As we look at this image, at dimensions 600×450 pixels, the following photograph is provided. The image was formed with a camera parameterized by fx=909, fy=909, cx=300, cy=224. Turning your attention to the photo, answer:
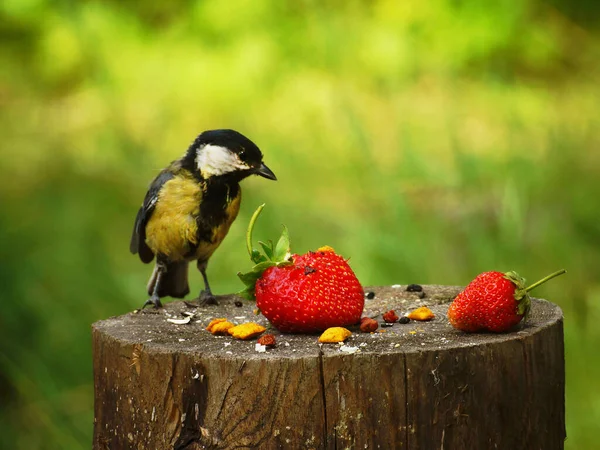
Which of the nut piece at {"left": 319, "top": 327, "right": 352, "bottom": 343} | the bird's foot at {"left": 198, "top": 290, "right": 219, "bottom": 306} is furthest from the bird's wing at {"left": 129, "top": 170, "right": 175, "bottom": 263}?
the nut piece at {"left": 319, "top": 327, "right": 352, "bottom": 343}

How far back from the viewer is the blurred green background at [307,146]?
385 cm

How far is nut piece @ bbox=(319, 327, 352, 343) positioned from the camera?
6.55 ft

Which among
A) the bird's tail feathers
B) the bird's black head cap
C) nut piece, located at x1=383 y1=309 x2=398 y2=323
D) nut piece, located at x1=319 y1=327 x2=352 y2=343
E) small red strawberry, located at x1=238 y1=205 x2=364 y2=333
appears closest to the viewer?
nut piece, located at x1=319 y1=327 x2=352 y2=343

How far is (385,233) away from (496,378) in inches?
83.2

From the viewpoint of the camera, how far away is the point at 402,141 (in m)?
3.96

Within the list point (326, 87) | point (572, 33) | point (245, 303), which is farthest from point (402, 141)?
point (572, 33)

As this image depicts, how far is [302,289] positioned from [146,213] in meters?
0.93

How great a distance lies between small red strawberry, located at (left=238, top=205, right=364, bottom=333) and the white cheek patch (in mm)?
514

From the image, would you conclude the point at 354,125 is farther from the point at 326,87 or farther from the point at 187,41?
the point at 187,41

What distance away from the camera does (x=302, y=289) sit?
210 centimetres

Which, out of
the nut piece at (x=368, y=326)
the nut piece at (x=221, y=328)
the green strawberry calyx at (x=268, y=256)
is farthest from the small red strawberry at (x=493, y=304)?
the nut piece at (x=221, y=328)

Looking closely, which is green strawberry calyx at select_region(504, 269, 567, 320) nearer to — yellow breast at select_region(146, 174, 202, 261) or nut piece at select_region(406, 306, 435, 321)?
nut piece at select_region(406, 306, 435, 321)

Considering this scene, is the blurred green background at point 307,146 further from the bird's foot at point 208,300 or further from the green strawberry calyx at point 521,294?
the green strawberry calyx at point 521,294

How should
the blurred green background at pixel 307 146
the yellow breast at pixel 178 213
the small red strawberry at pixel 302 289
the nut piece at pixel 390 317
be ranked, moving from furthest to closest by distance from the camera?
the blurred green background at pixel 307 146, the yellow breast at pixel 178 213, the nut piece at pixel 390 317, the small red strawberry at pixel 302 289
